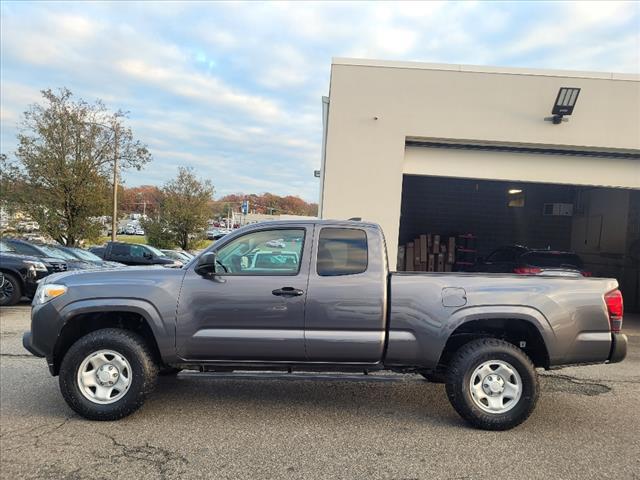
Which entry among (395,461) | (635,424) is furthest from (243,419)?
(635,424)

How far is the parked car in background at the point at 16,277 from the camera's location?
1080 centimetres

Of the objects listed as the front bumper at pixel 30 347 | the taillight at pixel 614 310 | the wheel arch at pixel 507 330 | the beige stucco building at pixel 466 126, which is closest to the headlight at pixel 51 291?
the front bumper at pixel 30 347

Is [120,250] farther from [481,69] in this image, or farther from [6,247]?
[481,69]

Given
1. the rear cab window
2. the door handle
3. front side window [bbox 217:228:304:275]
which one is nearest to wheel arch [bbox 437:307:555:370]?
the door handle

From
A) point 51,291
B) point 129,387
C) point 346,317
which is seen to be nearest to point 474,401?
point 346,317

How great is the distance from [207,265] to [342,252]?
48.0 inches

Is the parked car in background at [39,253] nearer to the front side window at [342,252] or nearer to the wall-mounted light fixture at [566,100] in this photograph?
the front side window at [342,252]

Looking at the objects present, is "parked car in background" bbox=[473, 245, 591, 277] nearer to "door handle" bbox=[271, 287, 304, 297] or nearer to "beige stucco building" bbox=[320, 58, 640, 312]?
"beige stucco building" bbox=[320, 58, 640, 312]

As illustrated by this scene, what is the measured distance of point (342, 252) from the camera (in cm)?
452

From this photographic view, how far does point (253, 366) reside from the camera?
441 cm

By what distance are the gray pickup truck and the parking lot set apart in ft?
1.15

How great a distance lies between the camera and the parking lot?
3.54 m

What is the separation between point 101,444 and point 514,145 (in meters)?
9.59

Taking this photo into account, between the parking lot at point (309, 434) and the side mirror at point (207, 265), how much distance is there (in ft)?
4.26
